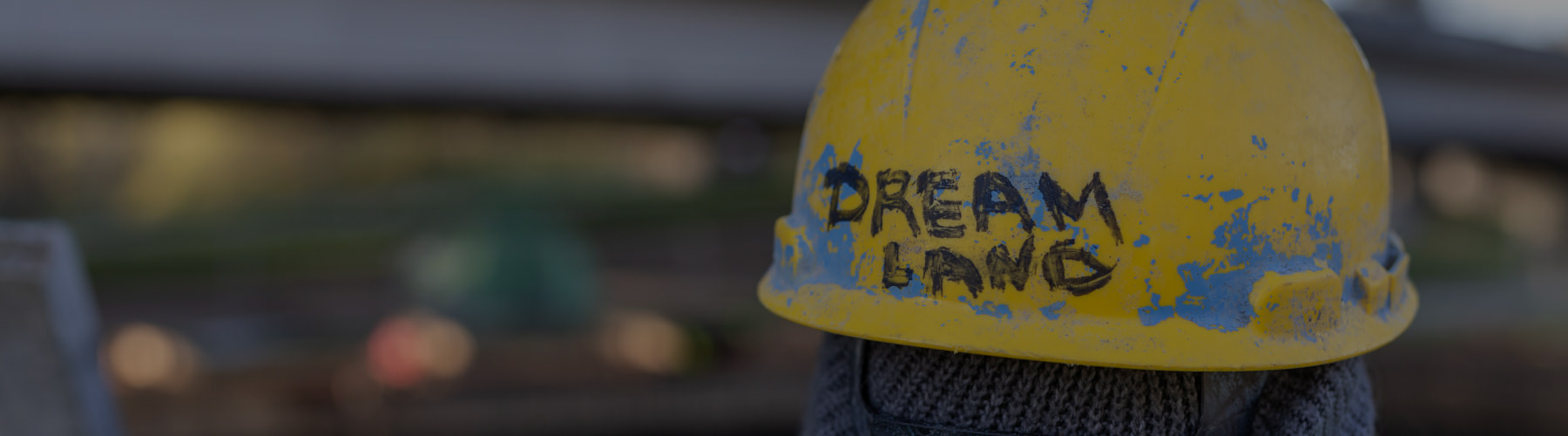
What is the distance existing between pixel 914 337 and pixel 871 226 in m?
0.21

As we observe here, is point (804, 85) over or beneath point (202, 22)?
beneath

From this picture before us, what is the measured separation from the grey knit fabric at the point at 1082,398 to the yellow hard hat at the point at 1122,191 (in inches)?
6.2

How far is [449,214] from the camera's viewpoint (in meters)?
8.04

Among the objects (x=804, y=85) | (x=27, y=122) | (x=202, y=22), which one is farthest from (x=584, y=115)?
(x=27, y=122)

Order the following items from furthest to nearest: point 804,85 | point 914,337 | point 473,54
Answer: point 804,85 < point 473,54 < point 914,337

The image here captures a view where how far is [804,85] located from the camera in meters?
8.55

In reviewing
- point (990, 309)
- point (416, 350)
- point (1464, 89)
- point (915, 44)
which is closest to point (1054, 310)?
point (990, 309)

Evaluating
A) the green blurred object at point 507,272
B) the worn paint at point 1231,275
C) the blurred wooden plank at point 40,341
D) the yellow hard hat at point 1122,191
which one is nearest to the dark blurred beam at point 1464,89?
the green blurred object at point 507,272

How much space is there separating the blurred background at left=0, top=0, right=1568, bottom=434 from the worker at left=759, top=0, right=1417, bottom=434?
18.7 feet

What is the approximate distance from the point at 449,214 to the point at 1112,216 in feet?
25.2

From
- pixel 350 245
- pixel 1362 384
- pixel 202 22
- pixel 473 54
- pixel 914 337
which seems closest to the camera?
pixel 914 337

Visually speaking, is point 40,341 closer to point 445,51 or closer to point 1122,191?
point 1122,191

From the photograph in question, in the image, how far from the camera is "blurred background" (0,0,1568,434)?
6613 millimetres

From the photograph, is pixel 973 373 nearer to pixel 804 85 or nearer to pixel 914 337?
pixel 914 337
